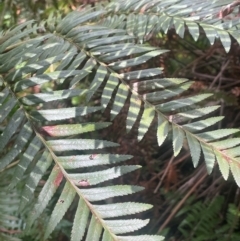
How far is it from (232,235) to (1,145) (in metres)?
0.75

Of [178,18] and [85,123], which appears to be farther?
[178,18]

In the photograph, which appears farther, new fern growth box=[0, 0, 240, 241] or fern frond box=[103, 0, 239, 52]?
fern frond box=[103, 0, 239, 52]

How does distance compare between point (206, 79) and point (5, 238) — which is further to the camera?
point (206, 79)

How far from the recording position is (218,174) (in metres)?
1.35

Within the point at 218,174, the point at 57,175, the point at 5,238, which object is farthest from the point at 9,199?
the point at 218,174

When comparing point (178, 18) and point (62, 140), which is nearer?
point (62, 140)

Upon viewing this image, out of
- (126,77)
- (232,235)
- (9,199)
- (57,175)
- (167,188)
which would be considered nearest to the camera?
(57,175)

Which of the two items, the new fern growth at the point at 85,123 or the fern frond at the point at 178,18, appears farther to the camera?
the fern frond at the point at 178,18

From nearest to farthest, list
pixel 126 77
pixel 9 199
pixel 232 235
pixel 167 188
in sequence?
pixel 126 77 → pixel 9 199 → pixel 232 235 → pixel 167 188

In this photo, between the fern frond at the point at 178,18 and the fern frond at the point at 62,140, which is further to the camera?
the fern frond at the point at 178,18

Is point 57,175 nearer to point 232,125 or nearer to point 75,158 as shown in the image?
point 75,158

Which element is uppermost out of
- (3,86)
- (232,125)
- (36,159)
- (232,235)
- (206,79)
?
(3,86)

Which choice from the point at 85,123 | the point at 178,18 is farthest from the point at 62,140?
the point at 178,18

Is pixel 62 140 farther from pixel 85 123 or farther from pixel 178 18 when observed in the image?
pixel 178 18
